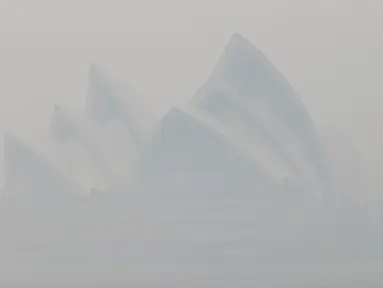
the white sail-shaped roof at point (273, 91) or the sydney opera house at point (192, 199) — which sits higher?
the white sail-shaped roof at point (273, 91)

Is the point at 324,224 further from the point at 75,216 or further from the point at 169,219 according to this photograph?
the point at 75,216

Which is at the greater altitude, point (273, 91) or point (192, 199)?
point (273, 91)

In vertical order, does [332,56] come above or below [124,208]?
above

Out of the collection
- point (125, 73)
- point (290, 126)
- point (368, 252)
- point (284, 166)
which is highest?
point (125, 73)

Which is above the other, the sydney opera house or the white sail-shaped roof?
the white sail-shaped roof

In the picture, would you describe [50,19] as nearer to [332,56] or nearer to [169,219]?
[169,219]

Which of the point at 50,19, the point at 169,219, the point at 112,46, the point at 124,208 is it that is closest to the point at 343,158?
the point at 169,219
